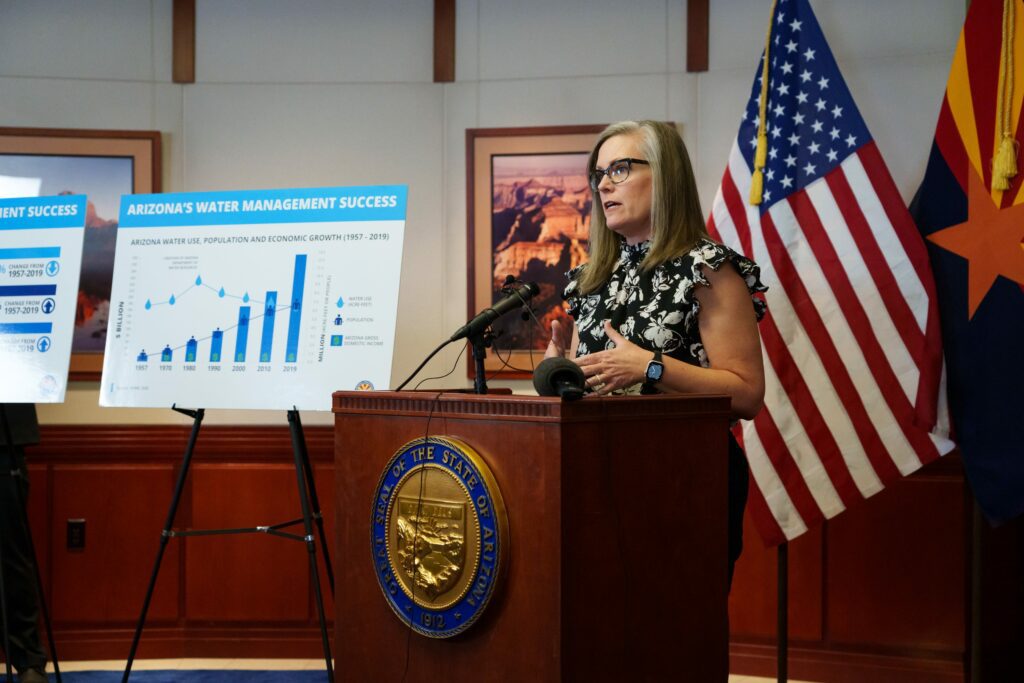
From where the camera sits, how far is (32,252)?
3.32m

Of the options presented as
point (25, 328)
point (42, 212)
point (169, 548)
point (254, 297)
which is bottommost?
point (169, 548)

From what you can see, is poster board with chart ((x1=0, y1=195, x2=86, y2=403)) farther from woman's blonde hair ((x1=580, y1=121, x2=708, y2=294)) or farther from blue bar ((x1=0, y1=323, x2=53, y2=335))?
woman's blonde hair ((x1=580, y1=121, x2=708, y2=294))

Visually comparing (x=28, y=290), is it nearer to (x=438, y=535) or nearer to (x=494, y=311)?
(x=494, y=311)

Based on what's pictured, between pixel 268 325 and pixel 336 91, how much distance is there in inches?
65.8

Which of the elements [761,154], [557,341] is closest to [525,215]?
[761,154]

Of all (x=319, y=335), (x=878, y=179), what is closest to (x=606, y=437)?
(x=319, y=335)

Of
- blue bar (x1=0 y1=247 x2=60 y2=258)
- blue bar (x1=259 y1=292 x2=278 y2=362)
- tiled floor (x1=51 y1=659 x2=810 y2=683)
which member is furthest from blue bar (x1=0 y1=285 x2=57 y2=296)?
tiled floor (x1=51 y1=659 x2=810 y2=683)

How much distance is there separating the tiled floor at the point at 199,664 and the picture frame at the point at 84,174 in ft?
3.94

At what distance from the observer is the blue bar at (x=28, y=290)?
329 cm

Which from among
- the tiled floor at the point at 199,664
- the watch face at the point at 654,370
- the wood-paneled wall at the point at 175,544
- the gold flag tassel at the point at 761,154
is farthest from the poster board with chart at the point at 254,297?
the tiled floor at the point at 199,664

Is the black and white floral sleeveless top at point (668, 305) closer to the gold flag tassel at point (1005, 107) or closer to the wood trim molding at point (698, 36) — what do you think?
the gold flag tassel at point (1005, 107)

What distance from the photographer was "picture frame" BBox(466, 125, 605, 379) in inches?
167

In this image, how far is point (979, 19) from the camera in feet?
9.77

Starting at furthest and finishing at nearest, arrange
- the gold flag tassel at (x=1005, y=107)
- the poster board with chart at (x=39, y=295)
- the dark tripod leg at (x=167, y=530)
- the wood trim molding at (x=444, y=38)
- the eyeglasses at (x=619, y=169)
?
the wood trim molding at (x=444, y=38), the poster board with chart at (x=39, y=295), the dark tripod leg at (x=167, y=530), the gold flag tassel at (x=1005, y=107), the eyeglasses at (x=619, y=169)
